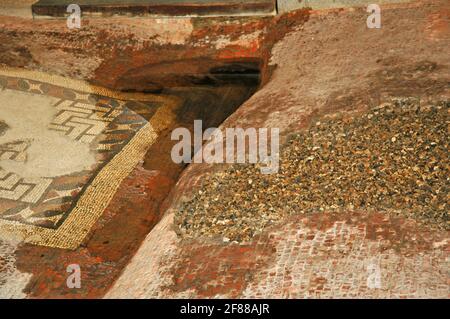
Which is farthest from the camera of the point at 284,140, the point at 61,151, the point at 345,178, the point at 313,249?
the point at 61,151

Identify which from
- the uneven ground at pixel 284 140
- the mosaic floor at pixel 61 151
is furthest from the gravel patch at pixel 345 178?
the mosaic floor at pixel 61 151

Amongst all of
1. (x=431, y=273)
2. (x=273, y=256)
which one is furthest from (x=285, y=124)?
(x=431, y=273)

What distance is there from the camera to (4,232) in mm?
7602

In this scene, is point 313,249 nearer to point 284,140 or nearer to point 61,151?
point 284,140

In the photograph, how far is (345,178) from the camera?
6.60 metres

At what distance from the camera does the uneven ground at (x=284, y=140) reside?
568cm

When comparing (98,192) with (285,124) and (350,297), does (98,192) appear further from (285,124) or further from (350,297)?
(350,297)

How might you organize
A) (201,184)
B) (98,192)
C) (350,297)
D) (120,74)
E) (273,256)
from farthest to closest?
(120,74), (98,192), (201,184), (273,256), (350,297)

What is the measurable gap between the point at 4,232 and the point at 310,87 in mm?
3761

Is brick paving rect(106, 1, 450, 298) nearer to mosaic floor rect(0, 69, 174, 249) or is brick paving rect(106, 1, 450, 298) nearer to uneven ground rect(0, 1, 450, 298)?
uneven ground rect(0, 1, 450, 298)

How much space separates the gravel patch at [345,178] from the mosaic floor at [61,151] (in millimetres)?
1624

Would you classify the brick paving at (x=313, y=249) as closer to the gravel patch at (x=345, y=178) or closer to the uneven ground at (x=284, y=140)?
the uneven ground at (x=284, y=140)

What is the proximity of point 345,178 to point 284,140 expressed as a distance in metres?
1.01

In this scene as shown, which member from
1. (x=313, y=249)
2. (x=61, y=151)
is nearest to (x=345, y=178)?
(x=313, y=249)
